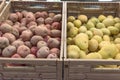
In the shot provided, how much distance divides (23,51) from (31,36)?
0.17m

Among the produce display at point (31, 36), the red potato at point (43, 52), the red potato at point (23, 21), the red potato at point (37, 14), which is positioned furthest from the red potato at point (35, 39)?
the red potato at point (37, 14)

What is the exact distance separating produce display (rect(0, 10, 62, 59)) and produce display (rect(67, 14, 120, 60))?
0.27 feet

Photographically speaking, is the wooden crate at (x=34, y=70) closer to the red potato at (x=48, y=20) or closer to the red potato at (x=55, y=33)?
the red potato at (x=55, y=33)

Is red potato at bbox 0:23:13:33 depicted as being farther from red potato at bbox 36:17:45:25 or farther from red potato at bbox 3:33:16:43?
red potato at bbox 36:17:45:25

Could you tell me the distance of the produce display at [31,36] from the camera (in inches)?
49.3

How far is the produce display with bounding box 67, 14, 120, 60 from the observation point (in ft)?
4.24

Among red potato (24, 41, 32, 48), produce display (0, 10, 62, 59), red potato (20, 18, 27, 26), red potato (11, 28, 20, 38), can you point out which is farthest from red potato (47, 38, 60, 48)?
red potato (20, 18, 27, 26)

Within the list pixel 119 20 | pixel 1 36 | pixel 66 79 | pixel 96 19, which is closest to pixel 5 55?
pixel 1 36

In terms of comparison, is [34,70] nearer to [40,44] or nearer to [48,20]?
[40,44]

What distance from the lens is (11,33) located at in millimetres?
1411

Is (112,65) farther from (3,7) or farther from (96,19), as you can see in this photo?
(3,7)

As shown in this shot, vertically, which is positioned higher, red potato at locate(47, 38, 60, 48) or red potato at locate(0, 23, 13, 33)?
red potato at locate(0, 23, 13, 33)

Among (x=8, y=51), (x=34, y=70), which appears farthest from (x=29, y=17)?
(x=34, y=70)

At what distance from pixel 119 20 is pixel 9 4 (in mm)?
749
